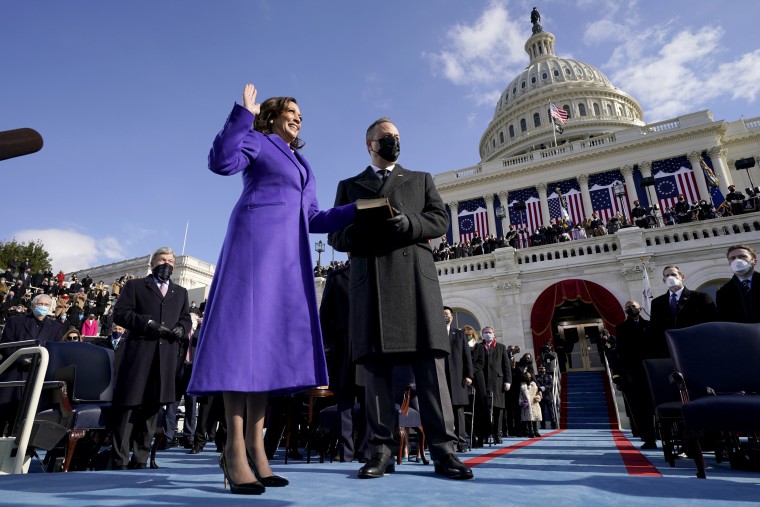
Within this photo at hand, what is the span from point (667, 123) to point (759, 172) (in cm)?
785

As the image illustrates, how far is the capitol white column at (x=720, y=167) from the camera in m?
32.2

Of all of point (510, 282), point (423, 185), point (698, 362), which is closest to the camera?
point (423, 185)

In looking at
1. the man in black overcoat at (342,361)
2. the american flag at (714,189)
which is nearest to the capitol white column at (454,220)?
the american flag at (714,189)

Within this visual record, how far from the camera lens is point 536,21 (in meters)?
85.8

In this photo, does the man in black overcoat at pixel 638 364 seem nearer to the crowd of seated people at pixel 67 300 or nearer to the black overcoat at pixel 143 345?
the black overcoat at pixel 143 345

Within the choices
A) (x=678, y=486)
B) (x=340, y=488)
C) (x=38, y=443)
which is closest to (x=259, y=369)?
(x=340, y=488)

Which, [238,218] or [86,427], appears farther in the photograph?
[86,427]

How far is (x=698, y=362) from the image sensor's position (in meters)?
4.01

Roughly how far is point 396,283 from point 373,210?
0.60m

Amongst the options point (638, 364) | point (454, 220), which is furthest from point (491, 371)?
point (454, 220)

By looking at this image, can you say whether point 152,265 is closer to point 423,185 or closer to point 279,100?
point 279,100

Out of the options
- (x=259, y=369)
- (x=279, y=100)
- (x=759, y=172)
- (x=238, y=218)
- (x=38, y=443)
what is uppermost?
(x=759, y=172)

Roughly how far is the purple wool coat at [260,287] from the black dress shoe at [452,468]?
0.98 m

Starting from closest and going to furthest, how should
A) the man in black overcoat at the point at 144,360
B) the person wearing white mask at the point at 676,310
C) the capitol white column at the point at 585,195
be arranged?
the man in black overcoat at the point at 144,360, the person wearing white mask at the point at 676,310, the capitol white column at the point at 585,195
